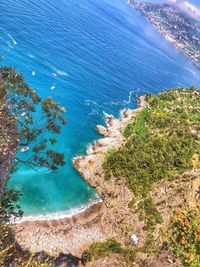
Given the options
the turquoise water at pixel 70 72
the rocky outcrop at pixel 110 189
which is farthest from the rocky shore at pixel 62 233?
the turquoise water at pixel 70 72

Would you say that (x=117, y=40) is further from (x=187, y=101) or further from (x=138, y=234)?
(x=138, y=234)

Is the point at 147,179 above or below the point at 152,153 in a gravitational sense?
below

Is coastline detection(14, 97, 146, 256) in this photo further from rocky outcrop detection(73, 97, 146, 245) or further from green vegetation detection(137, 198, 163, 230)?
green vegetation detection(137, 198, 163, 230)

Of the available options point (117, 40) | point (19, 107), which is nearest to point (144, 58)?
point (117, 40)

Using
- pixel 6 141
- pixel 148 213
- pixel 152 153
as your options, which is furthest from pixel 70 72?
pixel 6 141

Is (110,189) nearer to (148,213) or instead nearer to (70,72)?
(148,213)

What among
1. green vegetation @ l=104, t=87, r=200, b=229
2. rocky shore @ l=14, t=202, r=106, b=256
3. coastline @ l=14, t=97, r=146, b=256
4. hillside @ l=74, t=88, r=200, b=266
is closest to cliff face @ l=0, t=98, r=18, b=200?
coastline @ l=14, t=97, r=146, b=256
